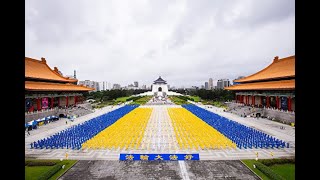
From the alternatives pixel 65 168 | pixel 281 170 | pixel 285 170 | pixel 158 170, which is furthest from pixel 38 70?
pixel 285 170

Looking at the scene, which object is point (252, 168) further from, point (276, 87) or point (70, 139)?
point (276, 87)

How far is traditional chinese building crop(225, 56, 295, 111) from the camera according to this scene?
30.6 meters

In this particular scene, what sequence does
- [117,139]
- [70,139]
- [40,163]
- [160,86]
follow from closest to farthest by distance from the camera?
[40,163] → [70,139] → [117,139] → [160,86]

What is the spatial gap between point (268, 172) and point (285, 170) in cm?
171

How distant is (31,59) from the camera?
3931 centimetres

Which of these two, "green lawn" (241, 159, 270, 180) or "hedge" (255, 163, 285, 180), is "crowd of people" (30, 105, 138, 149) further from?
"hedge" (255, 163, 285, 180)

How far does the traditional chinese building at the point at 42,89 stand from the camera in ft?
103

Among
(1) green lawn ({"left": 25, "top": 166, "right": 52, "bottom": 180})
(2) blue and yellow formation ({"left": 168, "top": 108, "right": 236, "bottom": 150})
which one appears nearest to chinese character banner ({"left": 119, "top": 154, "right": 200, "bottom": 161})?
(2) blue and yellow formation ({"left": 168, "top": 108, "right": 236, "bottom": 150})

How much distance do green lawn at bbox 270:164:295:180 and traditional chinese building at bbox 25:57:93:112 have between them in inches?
1209

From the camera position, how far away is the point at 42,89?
1240 inches
